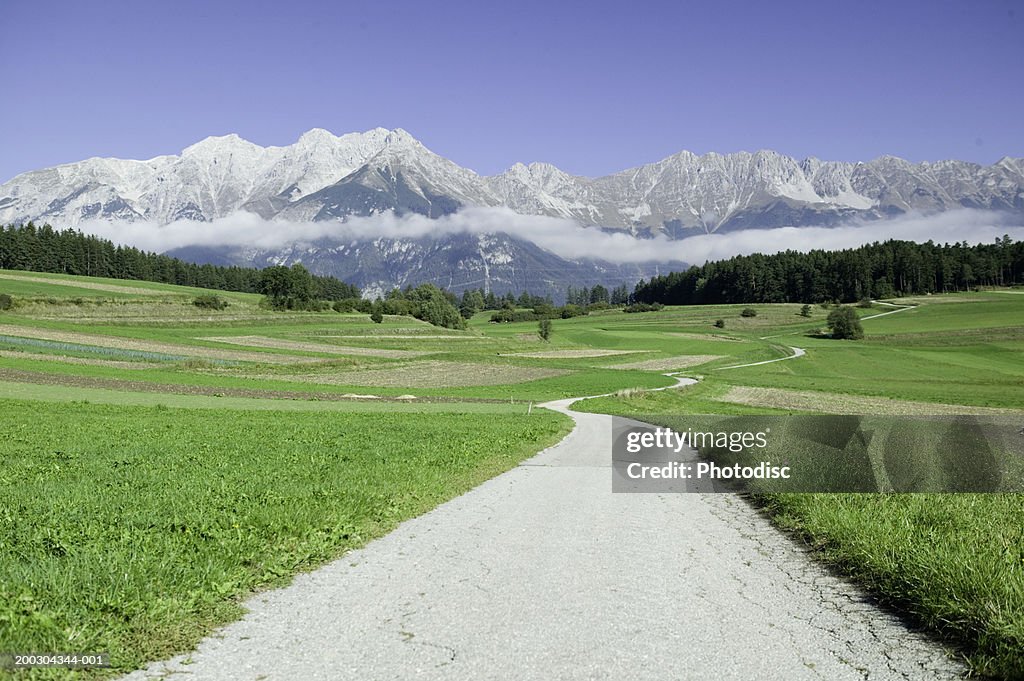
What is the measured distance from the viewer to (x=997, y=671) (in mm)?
6285

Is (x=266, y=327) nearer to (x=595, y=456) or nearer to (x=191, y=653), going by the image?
(x=595, y=456)

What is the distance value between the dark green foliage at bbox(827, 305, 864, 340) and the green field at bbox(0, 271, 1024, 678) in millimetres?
48418

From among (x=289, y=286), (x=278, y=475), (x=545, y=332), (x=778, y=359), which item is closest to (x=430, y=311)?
(x=289, y=286)

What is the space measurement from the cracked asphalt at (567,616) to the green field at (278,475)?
23.3 inches

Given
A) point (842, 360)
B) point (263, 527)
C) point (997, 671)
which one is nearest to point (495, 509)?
point (263, 527)

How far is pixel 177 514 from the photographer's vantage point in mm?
11578

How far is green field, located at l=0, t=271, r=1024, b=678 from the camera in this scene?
7.56m

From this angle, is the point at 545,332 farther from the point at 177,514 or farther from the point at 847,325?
the point at 177,514

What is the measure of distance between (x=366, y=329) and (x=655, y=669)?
443 ft

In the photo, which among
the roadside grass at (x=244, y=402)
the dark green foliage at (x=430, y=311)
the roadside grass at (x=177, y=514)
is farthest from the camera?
the dark green foliage at (x=430, y=311)

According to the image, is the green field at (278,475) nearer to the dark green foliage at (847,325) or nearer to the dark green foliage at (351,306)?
the dark green foliage at (847,325)

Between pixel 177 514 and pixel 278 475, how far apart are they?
466 cm

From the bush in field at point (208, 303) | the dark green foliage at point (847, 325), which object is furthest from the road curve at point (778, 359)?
the bush in field at point (208, 303)

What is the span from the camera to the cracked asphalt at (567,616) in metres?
6.49
